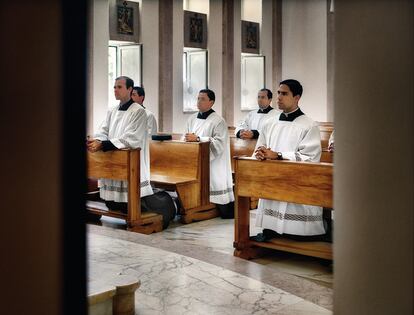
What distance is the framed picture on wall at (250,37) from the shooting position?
13992mm

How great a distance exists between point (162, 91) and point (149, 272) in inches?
299

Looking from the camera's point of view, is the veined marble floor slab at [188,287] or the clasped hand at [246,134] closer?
the veined marble floor slab at [188,287]

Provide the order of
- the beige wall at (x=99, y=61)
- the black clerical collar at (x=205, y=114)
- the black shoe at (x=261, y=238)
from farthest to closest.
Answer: the beige wall at (x=99, y=61)
the black clerical collar at (x=205, y=114)
the black shoe at (x=261, y=238)

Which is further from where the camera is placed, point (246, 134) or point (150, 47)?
point (150, 47)

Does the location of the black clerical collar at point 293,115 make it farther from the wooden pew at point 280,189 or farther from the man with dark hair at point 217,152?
the man with dark hair at point 217,152

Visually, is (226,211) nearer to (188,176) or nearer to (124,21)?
(188,176)

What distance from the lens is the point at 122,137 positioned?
23.4ft

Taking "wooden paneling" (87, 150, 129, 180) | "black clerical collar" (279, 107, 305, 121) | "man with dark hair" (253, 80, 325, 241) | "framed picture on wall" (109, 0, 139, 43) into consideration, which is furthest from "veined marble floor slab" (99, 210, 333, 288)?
"framed picture on wall" (109, 0, 139, 43)

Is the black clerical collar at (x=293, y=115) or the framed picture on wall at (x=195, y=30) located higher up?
the framed picture on wall at (x=195, y=30)

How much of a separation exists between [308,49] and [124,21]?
5.37 m

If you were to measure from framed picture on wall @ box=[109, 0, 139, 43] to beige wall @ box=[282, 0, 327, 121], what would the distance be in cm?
479

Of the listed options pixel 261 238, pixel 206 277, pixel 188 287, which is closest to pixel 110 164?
pixel 261 238

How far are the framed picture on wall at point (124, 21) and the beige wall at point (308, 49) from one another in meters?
4.79
